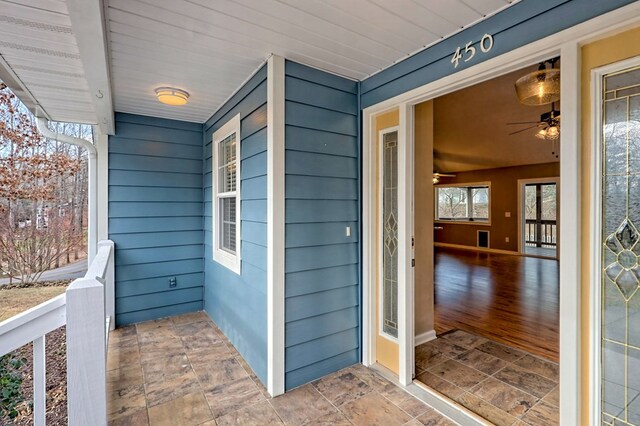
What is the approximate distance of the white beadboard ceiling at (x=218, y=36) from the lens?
1714 millimetres

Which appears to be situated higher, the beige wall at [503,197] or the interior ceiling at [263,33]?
the interior ceiling at [263,33]

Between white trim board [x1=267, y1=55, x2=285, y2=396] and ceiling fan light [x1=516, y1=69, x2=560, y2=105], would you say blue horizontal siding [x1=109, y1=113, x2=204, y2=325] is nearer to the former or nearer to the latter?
white trim board [x1=267, y1=55, x2=285, y2=396]

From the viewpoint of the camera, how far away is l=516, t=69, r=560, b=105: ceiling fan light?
2.87 meters

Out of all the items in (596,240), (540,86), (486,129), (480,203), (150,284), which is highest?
(486,129)

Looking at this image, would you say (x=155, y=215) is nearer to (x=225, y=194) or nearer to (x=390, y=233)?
(x=225, y=194)

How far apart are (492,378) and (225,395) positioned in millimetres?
2159

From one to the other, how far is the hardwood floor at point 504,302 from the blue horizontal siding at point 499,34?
273cm

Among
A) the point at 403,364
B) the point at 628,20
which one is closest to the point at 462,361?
the point at 403,364

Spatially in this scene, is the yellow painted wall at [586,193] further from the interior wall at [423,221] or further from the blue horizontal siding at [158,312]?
the blue horizontal siding at [158,312]

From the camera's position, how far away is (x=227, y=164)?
11.6ft

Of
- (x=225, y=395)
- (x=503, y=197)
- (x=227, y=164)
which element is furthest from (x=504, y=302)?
(x=503, y=197)

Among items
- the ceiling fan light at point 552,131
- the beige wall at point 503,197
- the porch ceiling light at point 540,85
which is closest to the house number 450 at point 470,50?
the porch ceiling light at point 540,85

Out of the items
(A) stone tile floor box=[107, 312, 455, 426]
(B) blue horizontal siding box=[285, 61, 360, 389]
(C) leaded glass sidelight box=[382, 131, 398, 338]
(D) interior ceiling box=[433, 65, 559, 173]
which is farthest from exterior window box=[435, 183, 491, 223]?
(A) stone tile floor box=[107, 312, 455, 426]

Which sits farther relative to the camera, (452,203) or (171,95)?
(452,203)
